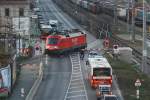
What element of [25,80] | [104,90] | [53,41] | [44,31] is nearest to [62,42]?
[53,41]

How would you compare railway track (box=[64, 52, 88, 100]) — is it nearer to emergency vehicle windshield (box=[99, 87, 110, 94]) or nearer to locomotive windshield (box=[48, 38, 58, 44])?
emergency vehicle windshield (box=[99, 87, 110, 94])

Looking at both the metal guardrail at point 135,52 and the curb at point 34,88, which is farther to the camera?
the metal guardrail at point 135,52

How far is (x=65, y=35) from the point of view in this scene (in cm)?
7225

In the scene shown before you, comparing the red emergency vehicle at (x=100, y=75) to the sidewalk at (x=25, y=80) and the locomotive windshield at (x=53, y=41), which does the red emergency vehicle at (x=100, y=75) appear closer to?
the sidewalk at (x=25, y=80)

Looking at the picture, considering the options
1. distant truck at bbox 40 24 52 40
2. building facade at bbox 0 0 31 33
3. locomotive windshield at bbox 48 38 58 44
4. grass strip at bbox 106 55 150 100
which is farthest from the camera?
distant truck at bbox 40 24 52 40

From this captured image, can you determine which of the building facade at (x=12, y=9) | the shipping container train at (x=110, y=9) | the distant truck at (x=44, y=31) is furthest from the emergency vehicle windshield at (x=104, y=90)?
the shipping container train at (x=110, y=9)

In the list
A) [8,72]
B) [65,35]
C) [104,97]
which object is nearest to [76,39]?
[65,35]

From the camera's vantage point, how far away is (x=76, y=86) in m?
51.8

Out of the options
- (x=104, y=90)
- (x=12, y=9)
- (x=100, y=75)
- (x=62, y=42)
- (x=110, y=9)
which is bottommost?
(x=104, y=90)

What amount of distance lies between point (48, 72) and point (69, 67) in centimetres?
372

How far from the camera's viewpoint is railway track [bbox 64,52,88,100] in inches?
1865

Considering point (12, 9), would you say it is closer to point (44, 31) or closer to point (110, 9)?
point (44, 31)

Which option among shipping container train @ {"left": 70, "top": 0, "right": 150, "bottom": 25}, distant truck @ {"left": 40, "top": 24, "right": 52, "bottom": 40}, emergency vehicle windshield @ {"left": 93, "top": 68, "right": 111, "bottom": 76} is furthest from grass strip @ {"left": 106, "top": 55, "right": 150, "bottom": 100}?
shipping container train @ {"left": 70, "top": 0, "right": 150, "bottom": 25}

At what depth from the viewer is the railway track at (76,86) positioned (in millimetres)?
47369
